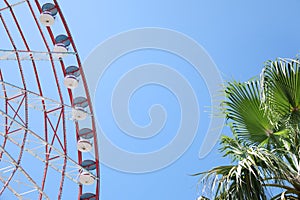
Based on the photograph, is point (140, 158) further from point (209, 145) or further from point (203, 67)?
point (209, 145)

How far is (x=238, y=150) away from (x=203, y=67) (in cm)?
821

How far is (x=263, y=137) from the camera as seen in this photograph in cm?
857

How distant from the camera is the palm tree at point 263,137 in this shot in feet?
24.5

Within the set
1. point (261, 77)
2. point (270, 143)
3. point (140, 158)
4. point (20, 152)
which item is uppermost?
point (261, 77)

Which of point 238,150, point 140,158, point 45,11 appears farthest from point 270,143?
point 45,11

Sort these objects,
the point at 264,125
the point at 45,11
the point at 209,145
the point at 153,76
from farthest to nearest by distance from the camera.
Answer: the point at 153,76
the point at 45,11
the point at 209,145
the point at 264,125

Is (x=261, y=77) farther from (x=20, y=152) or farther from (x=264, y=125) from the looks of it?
(x=20, y=152)

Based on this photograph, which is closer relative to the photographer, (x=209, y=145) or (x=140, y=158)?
(x=209, y=145)

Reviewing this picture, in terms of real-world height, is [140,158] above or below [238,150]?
below

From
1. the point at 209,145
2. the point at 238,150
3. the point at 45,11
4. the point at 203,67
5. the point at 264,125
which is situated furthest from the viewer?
the point at 45,11

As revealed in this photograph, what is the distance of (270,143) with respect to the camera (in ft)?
28.0

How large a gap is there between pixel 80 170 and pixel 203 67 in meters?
6.09

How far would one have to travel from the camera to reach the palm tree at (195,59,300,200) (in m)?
7.47

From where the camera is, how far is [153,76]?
61.6 ft
